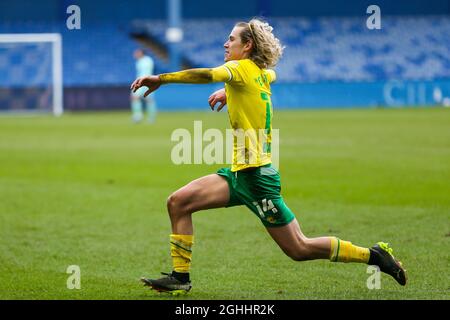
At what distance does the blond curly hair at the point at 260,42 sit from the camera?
756 centimetres

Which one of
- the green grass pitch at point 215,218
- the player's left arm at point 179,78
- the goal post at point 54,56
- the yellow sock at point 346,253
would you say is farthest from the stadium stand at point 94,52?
the player's left arm at point 179,78

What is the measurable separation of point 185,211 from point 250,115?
3.19 ft

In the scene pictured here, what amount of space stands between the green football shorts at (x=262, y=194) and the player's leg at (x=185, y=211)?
0.11 m

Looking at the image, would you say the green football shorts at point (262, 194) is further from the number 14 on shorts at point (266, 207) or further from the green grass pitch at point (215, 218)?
the green grass pitch at point (215, 218)

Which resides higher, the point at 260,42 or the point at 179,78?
the point at 260,42

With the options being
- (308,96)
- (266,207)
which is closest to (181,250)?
(266,207)

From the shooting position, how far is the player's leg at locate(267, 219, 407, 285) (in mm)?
7629

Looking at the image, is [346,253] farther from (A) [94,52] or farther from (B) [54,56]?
(A) [94,52]

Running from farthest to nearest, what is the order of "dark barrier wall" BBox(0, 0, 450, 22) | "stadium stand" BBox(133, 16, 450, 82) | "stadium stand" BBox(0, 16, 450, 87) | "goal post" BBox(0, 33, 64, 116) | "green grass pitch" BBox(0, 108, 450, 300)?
"stadium stand" BBox(133, 16, 450, 82) → "dark barrier wall" BBox(0, 0, 450, 22) → "stadium stand" BBox(0, 16, 450, 87) → "goal post" BBox(0, 33, 64, 116) → "green grass pitch" BBox(0, 108, 450, 300)

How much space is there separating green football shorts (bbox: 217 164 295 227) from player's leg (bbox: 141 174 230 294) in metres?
0.11

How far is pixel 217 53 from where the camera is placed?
173 ft

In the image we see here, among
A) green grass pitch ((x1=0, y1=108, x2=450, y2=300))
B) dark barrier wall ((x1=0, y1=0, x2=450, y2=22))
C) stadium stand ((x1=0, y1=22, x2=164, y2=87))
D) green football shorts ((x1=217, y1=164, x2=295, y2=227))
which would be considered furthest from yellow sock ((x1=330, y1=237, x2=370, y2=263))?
dark barrier wall ((x1=0, y1=0, x2=450, y2=22))

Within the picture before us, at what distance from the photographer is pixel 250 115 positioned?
24.8ft

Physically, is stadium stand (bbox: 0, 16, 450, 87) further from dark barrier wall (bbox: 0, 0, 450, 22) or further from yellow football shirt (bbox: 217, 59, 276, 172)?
yellow football shirt (bbox: 217, 59, 276, 172)
